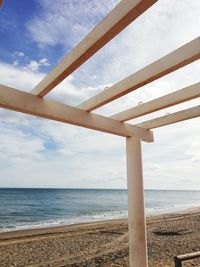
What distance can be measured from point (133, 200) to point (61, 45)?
2.21 m

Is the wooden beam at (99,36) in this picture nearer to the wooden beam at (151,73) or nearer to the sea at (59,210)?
the wooden beam at (151,73)

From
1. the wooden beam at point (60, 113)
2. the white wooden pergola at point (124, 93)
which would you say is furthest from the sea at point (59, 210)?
the wooden beam at point (60, 113)

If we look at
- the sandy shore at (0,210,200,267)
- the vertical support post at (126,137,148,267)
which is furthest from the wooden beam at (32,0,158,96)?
the sandy shore at (0,210,200,267)

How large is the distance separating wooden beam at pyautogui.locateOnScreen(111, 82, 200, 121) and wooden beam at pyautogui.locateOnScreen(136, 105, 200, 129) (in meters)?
0.39

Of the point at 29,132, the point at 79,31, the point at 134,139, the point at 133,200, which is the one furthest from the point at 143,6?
the point at 29,132

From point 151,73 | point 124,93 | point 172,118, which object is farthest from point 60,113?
point 172,118

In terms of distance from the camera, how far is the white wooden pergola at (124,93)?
79.9 inches

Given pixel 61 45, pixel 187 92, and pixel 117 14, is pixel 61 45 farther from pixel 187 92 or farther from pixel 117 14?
pixel 187 92

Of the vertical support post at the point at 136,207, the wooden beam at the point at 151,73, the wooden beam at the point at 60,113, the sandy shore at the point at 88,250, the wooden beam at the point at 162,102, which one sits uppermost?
the wooden beam at the point at 151,73

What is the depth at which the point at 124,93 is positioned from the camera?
2895 millimetres

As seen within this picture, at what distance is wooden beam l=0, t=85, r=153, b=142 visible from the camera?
2799mm

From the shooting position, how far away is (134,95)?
133 inches

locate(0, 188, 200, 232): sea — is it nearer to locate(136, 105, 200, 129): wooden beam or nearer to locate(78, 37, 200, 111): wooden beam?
locate(136, 105, 200, 129): wooden beam

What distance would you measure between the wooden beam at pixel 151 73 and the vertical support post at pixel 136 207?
3.17 ft
